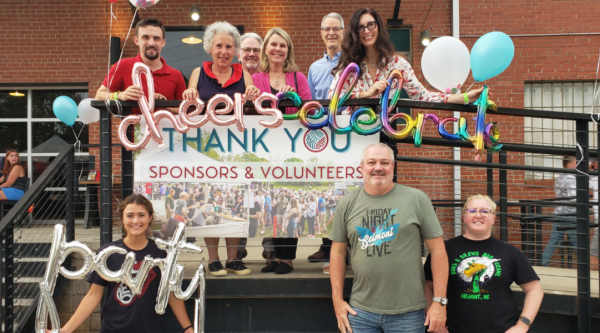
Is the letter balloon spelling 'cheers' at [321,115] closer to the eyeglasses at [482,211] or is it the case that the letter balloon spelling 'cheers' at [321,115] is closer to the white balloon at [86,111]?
the eyeglasses at [482,211]

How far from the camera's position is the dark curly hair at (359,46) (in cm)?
322

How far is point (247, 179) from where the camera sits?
3.16 m

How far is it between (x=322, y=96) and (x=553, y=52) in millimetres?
5344

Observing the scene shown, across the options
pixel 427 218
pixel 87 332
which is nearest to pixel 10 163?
pixel 87 332

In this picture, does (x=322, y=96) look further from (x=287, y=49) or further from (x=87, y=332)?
(x=87, y=332)

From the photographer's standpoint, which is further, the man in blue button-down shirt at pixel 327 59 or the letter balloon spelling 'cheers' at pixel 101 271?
the man in blue button-down shirt at pixel 327 59

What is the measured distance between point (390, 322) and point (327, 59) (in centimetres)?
232

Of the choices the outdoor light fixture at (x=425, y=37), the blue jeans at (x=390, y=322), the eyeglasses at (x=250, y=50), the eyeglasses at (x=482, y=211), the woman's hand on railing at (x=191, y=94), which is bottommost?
the blue jeans at (x=390, y=322)

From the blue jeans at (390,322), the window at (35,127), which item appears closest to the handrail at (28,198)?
the blue jeans at (390,322)

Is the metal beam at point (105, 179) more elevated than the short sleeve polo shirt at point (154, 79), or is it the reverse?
the short sleeve polo shirt at point (154, 79)

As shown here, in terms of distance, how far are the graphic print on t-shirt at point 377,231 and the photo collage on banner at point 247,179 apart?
2.38ft

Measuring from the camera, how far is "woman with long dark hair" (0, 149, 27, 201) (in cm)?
572

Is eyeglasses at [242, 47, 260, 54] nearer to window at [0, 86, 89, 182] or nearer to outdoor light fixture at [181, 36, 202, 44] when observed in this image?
outdoor light fixture at [181, 36, 202, 44]

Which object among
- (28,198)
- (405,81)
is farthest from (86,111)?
(405,81)
